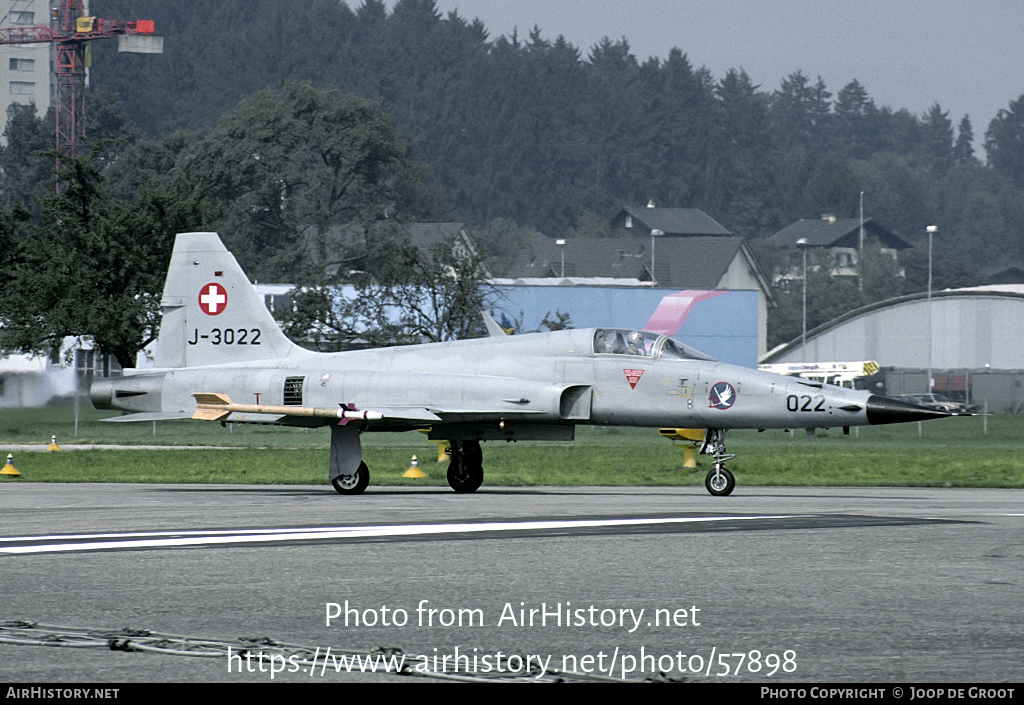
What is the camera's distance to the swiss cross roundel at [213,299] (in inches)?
810

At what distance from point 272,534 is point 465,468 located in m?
7.58

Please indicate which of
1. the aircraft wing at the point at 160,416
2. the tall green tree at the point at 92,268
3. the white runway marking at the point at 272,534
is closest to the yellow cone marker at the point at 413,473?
the aircraft wing at the point at 160,416

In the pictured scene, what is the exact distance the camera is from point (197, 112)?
563ft

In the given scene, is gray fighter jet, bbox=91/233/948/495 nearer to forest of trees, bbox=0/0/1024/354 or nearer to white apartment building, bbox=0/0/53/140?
forest of trees, bbox=0/0/1024/354

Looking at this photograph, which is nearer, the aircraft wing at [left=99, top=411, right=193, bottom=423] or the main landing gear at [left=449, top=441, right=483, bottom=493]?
the aircraft wing at [left=99, top=411, right=193, bottom=423]

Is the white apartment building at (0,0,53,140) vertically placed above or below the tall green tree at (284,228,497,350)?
above

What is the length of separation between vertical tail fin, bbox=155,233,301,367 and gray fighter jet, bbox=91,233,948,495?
0.07ft

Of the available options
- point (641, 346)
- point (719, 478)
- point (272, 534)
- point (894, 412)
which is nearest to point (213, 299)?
point (641, 346)

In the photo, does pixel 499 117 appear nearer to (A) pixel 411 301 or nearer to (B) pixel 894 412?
(A) pixel 411 301

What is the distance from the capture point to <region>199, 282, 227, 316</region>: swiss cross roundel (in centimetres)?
2056

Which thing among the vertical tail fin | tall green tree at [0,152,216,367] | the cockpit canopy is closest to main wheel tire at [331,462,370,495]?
the vertical tail fin

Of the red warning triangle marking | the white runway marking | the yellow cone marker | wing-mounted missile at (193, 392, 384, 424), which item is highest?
the red warning triangle marking

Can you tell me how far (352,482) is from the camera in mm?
18922
